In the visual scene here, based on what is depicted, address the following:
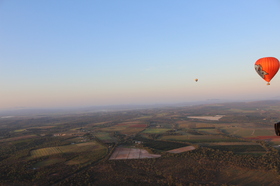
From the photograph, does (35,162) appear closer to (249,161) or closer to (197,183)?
(197,183)

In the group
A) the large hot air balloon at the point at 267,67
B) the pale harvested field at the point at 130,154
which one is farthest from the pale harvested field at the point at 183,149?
the large hot air balloon at the point at 267,67

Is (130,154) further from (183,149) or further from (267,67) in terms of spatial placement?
(267,67)

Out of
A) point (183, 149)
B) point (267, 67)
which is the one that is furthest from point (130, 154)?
point (267, 67)

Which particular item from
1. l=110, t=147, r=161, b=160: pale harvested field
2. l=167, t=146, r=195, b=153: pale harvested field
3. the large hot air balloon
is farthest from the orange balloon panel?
l=110, t=147, r=161, b=160: pale harvested field

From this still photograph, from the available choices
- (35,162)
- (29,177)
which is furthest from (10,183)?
(35,162)

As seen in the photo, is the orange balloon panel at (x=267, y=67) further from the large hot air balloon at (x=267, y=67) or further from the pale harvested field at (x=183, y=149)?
the pale harvested field at (x=183, y=149)

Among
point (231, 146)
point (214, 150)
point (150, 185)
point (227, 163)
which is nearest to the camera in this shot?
point (150, 185)

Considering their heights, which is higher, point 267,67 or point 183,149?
point 267,67
